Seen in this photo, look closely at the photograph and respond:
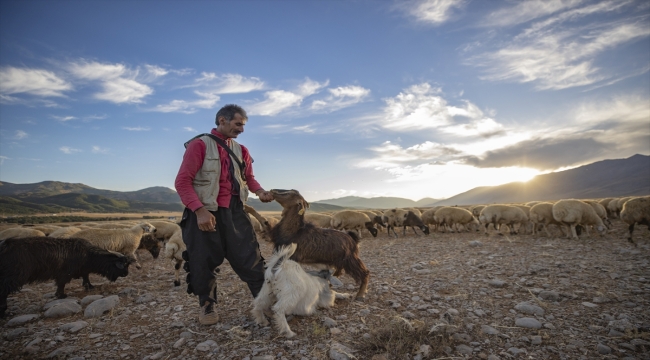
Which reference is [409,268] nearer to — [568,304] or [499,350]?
[568,304]

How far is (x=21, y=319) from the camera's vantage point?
4109 mm

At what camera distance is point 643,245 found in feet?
26.6

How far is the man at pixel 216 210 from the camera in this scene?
11.3 feet

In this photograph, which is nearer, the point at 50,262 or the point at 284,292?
the point at 284,292

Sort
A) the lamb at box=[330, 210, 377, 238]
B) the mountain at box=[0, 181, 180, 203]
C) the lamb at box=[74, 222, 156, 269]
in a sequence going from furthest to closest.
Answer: the mountain at box=[0, 181, 180, 203], the lamb at box=[330, 210, 377, 238], the lamb at box=[74, 222, 156, 269]

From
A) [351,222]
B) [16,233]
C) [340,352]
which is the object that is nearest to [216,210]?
[340,352]

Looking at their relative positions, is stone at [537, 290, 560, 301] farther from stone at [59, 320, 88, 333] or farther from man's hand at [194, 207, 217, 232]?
stone at [59, 320, 88, 333]

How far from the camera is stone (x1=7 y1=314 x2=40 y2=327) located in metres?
4.04

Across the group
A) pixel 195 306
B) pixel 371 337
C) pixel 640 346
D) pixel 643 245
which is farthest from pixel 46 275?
pixel 643 245

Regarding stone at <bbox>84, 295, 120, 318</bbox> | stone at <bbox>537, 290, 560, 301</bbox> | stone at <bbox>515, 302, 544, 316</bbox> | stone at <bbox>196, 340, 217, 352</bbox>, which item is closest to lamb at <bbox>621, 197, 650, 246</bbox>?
stone at <bbox>537, 290, 560, 301</bbox>

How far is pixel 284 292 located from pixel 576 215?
499 inches

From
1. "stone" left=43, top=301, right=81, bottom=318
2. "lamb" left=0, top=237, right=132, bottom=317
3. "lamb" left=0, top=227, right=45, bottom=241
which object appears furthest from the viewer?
"lamb" left=0, top=227, right=45, bottom=241

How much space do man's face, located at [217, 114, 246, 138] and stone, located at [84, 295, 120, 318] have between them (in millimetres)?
3380

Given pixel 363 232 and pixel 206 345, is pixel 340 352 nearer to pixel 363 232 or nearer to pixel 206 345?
pixel 206 345
